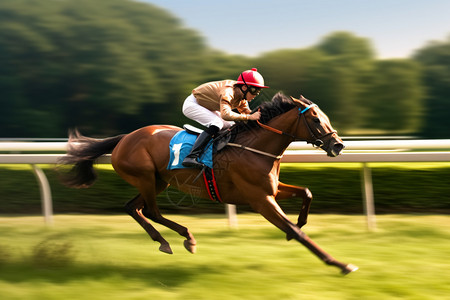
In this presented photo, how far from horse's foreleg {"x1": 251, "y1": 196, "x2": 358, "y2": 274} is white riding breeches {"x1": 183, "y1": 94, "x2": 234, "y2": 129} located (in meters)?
0.77

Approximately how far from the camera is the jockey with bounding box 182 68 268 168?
4.27m

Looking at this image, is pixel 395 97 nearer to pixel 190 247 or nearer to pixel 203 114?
pixel 203 114

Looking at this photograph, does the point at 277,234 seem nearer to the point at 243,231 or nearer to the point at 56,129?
the point at 243,231

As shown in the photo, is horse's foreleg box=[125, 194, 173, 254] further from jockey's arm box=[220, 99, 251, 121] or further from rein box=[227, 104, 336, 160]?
jockey's arm box=[220, 99, 251, 121]

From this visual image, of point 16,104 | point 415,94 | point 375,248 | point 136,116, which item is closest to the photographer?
point 375,248

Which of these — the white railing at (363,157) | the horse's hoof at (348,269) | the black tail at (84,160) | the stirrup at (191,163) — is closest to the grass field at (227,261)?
the horse's hoof at (348,269)

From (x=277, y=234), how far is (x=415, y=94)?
39085 millimetres

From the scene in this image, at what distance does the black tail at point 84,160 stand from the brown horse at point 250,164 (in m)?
0.21

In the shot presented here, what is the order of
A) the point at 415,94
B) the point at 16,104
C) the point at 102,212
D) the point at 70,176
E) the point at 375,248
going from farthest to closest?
the point at 415,94 → the point at 16,104 → the point at 102,212 → the point at 70,176 → the point at 375,248

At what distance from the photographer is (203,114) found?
4605 millimetres

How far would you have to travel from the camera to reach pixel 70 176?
5164 mm

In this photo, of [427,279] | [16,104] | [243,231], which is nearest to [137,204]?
[243,231]

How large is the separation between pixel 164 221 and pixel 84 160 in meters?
1.05

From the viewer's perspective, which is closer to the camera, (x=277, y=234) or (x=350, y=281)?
(x=350, y=281)
